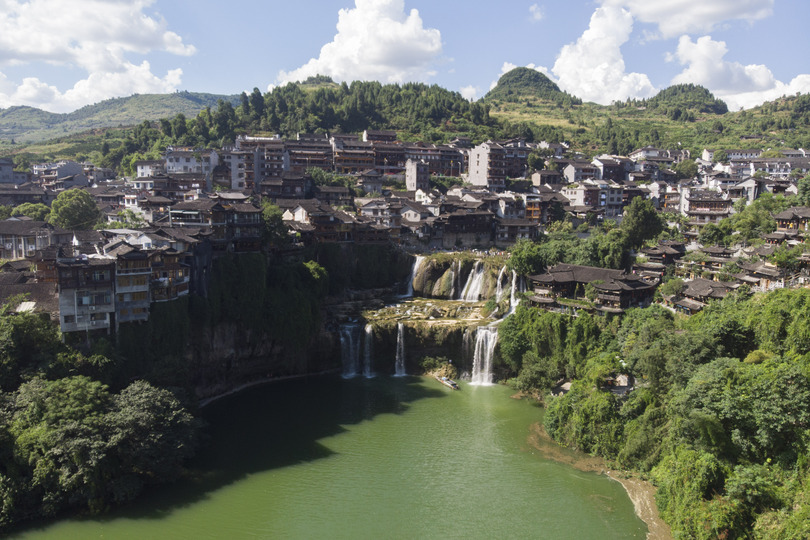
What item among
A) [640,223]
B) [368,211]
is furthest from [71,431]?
[640,223]

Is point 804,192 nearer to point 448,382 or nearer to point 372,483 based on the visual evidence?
point 448,382

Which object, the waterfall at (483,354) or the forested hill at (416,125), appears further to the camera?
the forested hill at (416,125)

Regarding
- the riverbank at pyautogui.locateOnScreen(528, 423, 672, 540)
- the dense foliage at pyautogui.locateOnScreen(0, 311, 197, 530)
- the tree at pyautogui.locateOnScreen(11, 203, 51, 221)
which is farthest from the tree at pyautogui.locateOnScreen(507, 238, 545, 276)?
the tree at pyautogui.locateOnScreen(11, 203, 51, 221)

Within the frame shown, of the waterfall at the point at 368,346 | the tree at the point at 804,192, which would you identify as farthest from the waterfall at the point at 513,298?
the tree at the point at 804,192

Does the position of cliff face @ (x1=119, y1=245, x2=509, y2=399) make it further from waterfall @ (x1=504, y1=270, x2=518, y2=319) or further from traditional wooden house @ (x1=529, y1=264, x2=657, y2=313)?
traditional wooden house @ (x1=529, y1=264, x2=657, y2=313)

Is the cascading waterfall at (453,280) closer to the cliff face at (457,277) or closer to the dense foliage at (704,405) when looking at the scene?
the cliff face at (457,277)

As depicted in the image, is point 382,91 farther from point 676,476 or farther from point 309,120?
point 676,476

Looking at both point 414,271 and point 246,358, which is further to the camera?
point 414,271
